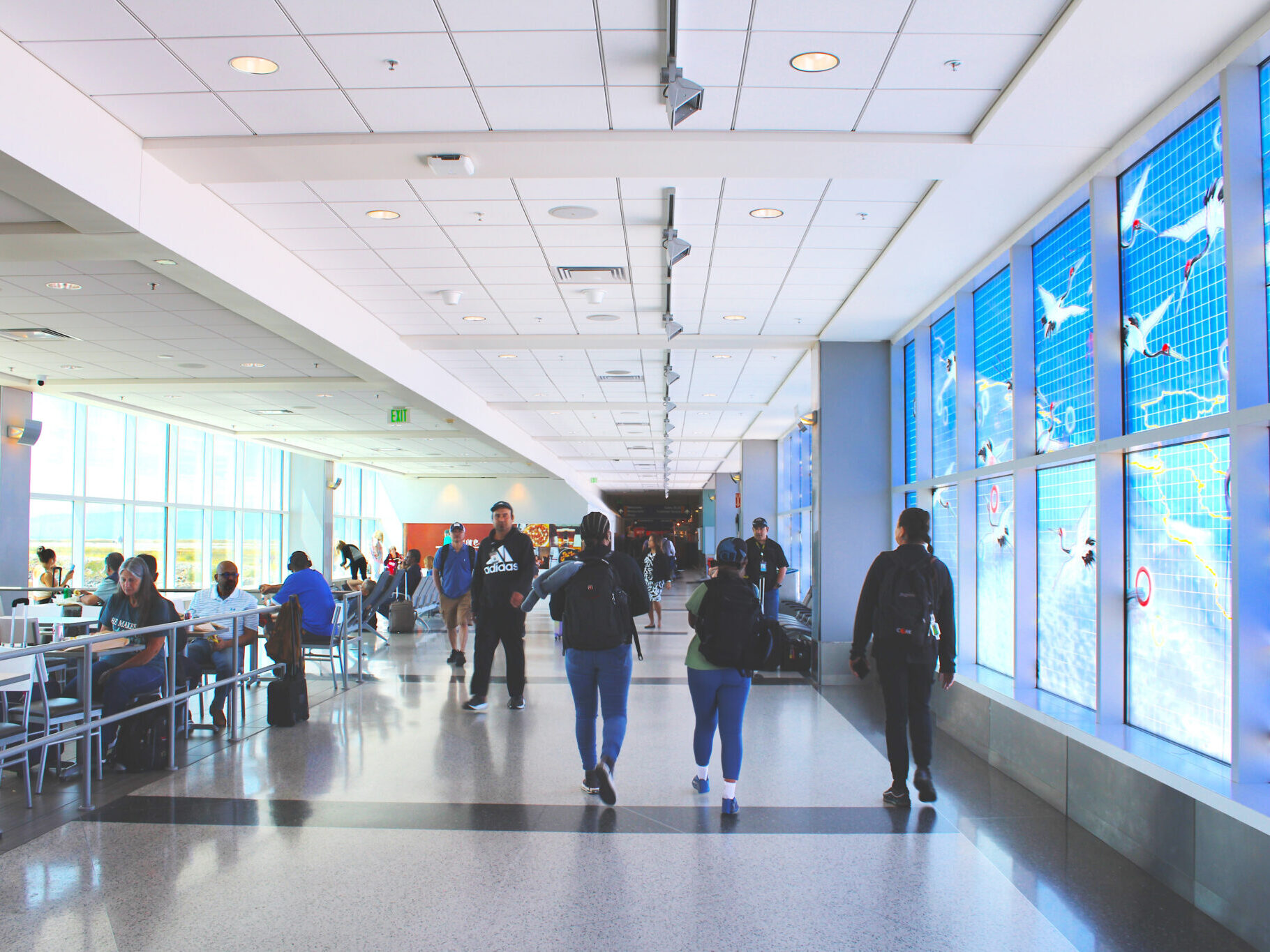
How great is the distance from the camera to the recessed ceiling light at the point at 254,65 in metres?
3.93

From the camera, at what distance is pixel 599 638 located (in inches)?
177

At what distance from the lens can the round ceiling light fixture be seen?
573 centimetres

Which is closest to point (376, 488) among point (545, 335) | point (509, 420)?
point (509, 420)

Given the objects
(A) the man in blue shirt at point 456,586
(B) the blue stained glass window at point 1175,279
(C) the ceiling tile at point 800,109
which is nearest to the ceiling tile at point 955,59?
(C) the ceiling tile at point 800,109

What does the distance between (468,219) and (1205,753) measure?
5034 mm

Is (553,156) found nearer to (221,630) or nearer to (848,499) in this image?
(221,630)

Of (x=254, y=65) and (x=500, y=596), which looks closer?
(x=254, y=65)

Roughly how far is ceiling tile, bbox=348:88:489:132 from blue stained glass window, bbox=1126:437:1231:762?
12.2ft

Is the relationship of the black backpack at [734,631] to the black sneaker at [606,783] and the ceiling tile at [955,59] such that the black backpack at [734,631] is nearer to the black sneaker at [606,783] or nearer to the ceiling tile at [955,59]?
the black sneaker at [606,783]

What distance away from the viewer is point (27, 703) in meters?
4.54

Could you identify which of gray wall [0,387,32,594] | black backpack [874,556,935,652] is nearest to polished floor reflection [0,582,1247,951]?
black backpack [874,556,935,652]

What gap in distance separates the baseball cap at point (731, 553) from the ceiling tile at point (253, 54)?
9.42 ft

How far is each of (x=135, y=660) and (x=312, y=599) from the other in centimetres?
243

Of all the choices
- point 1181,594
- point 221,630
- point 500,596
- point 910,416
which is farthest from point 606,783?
point 910,416
